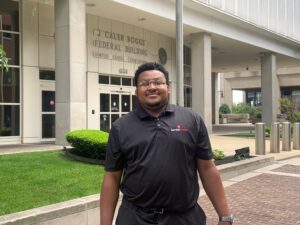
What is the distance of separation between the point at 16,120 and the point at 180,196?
15.2m

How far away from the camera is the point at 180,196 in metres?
2.80

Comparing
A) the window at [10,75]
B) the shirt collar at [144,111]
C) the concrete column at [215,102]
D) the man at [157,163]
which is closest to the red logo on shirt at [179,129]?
the man at [157,163]

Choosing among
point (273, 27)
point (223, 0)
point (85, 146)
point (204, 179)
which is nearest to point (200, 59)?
point (223, 0)

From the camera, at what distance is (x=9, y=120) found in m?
16.8

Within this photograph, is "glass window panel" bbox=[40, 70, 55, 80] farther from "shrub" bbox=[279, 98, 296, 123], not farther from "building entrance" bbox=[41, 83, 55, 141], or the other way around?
"shrub" bbox=[279, 98, 296, 123]

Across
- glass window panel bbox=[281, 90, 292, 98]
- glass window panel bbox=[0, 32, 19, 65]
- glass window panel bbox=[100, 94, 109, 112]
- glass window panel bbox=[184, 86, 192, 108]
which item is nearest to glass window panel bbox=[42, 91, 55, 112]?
glass window panel bbox=[0, 32, 19, 65]

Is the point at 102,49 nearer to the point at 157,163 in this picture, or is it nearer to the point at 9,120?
the point at 9,120

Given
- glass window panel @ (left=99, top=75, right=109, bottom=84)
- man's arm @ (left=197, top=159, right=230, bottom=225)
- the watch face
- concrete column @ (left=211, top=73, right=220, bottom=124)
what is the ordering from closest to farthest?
man's arm @ (left=197, top=159, right=230, bottom=225), glass window panel @ (left=99, top=75, right=109, bottom=84), the watch face, concrete column @ (left=211, top=73, right=220, bottom=124)

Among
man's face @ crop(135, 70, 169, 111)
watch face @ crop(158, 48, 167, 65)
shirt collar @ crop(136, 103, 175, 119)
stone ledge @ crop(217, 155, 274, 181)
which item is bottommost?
stone ledge @ crop(217, 155, 274, 181)

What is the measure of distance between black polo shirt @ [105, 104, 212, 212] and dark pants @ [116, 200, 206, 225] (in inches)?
1.7

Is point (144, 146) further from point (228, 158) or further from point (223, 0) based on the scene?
point (223, 0)

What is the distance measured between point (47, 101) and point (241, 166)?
9.68m

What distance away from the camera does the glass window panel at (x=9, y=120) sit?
54.6ft

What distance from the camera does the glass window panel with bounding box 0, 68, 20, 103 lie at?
16.6 m
